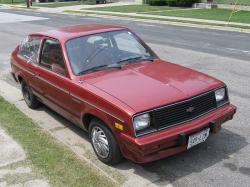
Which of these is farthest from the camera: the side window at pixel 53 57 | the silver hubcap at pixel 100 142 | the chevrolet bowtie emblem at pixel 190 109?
the side window at pixel 53 57

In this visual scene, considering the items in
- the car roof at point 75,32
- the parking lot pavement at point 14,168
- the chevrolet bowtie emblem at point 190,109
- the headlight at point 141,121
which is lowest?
the parking lot pavement at point 14,168

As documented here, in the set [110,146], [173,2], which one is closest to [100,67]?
[110,146]

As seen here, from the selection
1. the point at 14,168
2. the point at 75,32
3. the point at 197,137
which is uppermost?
the point at 75,32

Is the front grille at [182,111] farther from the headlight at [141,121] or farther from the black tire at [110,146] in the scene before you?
the black tire at [110,146]

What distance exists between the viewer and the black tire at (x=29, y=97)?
7604 mm

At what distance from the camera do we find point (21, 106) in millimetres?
8039

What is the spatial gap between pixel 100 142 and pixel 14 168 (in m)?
1.13

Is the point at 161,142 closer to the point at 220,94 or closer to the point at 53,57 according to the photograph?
the point at 220,94

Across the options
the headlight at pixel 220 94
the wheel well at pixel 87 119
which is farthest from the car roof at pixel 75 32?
the headlight at pixel 220 94

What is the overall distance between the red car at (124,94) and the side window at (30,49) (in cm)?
6

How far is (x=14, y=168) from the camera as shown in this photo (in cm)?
523

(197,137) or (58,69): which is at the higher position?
(58,69)

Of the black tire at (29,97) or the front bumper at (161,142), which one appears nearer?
the front bumper at (161,142)

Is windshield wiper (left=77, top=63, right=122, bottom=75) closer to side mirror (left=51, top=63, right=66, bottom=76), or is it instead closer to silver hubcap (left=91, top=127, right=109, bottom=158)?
side mirror (left=51, top=63, right=66, bottom=76)
